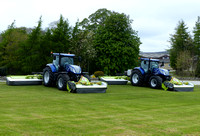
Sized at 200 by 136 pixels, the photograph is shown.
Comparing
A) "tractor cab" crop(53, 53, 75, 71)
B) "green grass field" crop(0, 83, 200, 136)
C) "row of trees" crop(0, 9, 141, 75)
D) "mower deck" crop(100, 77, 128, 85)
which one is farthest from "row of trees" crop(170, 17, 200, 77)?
"green grass field" crop(0, 83, 200, 136)

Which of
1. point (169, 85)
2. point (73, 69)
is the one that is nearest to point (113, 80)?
point (169, 85)

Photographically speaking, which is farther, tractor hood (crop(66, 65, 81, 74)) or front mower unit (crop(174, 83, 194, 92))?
front mower unit (crop(174, 83, 194, 92))

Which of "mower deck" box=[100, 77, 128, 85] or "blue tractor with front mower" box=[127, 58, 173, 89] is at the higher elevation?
"blue tractor with front mower" box=[127, 58, 173, 89]

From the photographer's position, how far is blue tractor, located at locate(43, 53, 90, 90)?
13.7 meters

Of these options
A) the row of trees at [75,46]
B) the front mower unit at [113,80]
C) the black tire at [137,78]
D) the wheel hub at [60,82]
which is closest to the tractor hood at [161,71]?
the black tire at [137,78]

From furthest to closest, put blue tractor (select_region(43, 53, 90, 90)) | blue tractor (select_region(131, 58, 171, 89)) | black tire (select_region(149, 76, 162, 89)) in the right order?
blue tractor (select_region(131, 58, 171, 89)) < black tire (select_region(149, 76, 162, 89)) < blue tractor (select_region(43, 53, 90, 90))

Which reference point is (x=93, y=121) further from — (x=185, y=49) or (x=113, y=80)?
(x=185, y=49)

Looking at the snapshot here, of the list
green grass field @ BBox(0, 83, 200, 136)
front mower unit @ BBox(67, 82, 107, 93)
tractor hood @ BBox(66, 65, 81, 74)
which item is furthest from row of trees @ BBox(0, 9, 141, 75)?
green grass field @ BBox(0, 83, 200, 136)

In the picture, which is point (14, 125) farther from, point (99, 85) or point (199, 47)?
point (199, 47)

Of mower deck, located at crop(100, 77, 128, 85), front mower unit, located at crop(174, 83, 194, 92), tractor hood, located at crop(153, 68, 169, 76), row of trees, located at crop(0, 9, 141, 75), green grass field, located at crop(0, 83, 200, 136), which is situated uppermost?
row of trees, located at crop(0, 9, 141, 75)

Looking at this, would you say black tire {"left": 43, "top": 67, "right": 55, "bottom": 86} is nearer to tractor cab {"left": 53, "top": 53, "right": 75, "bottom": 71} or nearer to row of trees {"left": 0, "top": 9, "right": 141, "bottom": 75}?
tractor cab {"left": 53, "top": 53, "right": 75, "bottom": 71}

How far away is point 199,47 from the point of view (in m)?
46.7

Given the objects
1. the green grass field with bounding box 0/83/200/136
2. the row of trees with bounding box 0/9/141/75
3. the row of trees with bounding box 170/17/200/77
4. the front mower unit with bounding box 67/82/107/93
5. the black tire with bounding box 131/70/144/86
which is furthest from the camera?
the row of trees with bounding box 170/17/200/77

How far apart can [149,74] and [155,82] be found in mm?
1304
